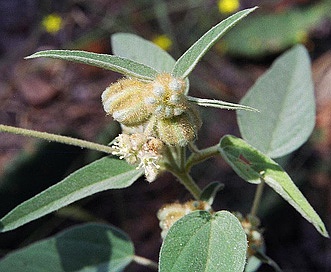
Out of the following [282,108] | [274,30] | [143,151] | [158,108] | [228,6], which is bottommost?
[274,30]

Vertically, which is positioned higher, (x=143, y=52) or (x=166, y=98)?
(x=166, y=98)

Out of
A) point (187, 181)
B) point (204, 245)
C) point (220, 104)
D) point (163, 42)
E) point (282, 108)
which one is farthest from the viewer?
point (163, 42)

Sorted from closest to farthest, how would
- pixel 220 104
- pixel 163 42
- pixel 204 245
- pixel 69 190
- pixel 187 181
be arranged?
pixel 220 104
pixel 204 245
pixel 69 190
pixel 187 181
pixel 163 42

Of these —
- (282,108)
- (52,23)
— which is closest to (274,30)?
(52,23)

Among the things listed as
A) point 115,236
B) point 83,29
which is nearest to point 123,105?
point 115,236

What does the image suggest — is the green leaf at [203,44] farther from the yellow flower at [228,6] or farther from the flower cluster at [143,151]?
the yellow flower at [228,6]

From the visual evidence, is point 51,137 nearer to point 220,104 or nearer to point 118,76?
point 220,104
